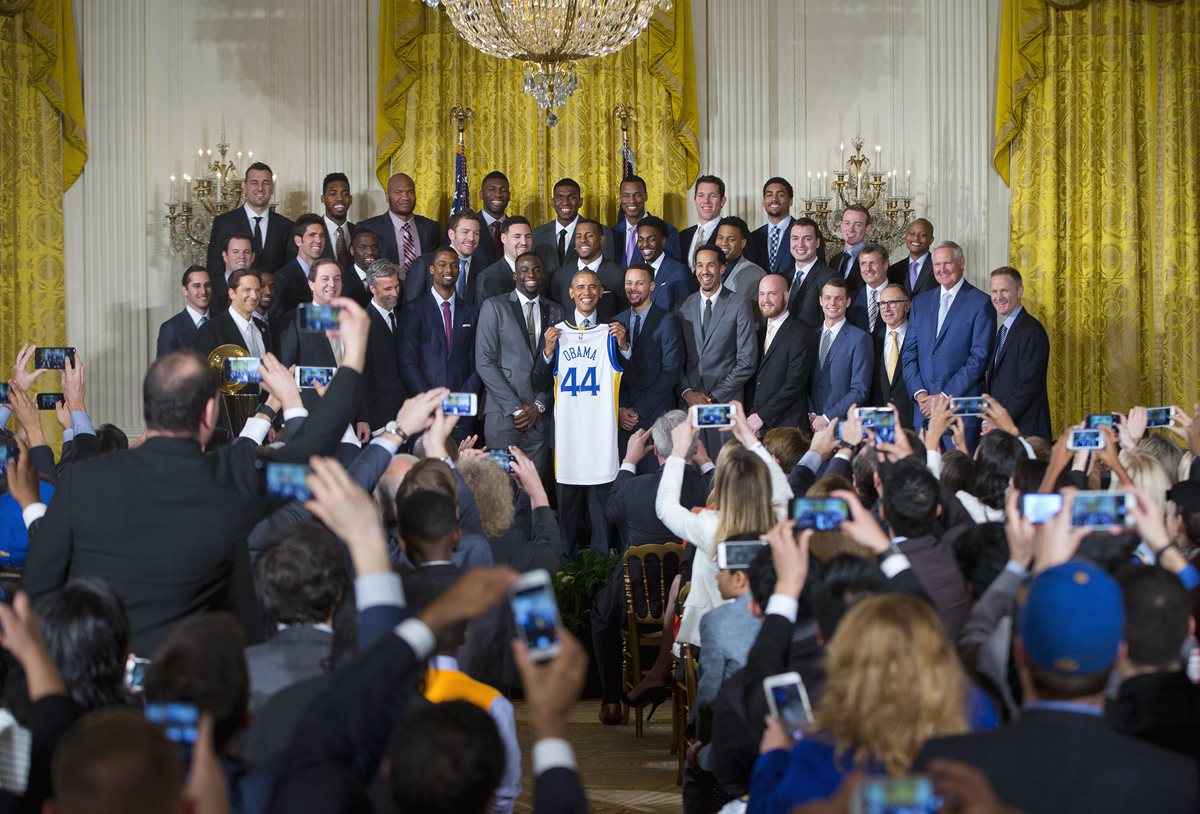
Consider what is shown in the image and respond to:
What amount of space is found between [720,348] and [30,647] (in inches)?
264

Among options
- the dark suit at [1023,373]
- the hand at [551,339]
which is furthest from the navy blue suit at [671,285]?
the dark suit at [1023,373]

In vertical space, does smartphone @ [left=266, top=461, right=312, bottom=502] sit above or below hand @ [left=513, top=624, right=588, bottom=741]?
above

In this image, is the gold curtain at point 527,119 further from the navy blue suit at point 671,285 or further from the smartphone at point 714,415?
the smartphone at point 714,415

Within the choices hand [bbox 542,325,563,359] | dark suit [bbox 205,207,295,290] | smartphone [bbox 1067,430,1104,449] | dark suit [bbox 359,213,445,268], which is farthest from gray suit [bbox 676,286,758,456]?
smartphone [bbox 1067,430,1104,449]

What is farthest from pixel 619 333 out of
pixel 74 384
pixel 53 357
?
pixel 74 384

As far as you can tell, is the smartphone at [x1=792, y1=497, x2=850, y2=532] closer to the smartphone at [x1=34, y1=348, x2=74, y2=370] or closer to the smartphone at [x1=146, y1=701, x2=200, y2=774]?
the smartphone at [x1=146, y1=701, x2=200, y2=774]

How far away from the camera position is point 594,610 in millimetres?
6641

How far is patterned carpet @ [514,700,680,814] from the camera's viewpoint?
5387 mm

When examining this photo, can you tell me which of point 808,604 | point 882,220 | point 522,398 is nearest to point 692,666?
point 808,604

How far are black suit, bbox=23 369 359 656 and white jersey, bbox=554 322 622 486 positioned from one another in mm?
5204

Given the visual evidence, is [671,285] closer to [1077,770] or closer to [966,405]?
[966,405]

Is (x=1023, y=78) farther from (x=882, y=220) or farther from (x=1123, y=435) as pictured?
(x=1123, y=435)

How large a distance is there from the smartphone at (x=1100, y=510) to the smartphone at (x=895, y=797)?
1.47 meters

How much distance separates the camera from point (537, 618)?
214 centimetres
